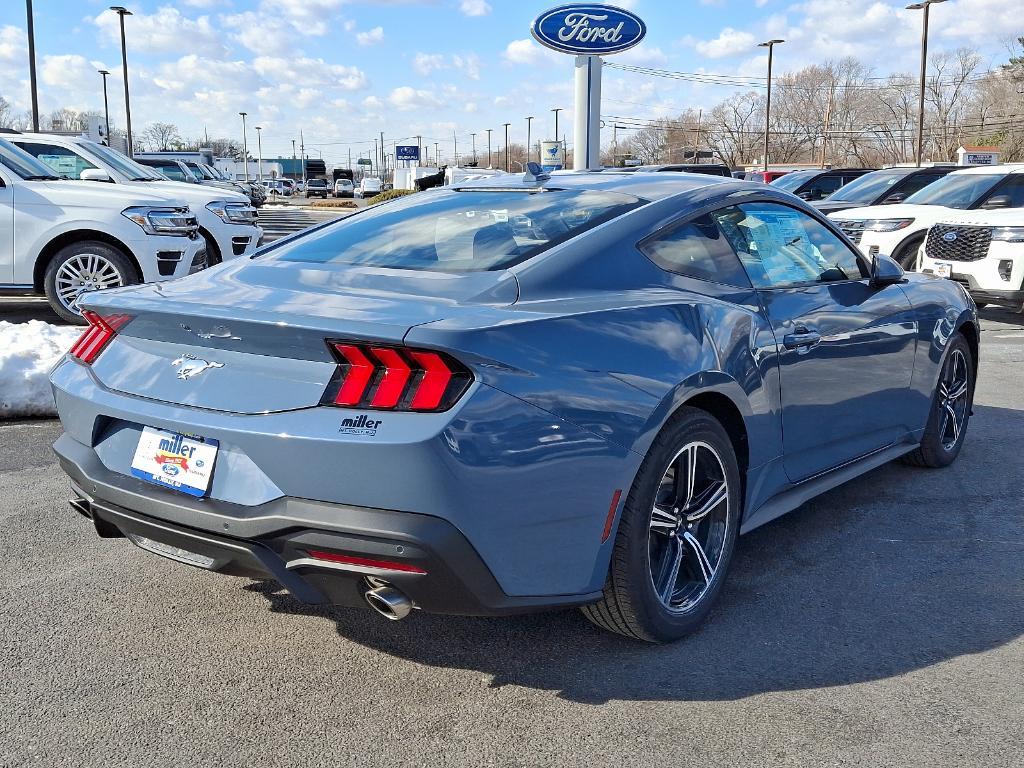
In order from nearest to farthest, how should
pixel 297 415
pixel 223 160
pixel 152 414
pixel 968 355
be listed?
1. pixel 297 415
2. pixel 152 414
3. pixel 968 355
4. pixel 223 160

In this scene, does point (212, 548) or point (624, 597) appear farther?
point (624, 597)

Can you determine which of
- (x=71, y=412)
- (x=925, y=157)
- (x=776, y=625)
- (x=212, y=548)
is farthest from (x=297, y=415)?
(x=925, y=157)

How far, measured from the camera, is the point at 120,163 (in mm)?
12797

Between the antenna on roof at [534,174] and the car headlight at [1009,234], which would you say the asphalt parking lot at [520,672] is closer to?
the antenna on roof at [534,174]

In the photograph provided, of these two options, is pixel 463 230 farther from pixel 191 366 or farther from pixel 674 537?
pixel 674 537

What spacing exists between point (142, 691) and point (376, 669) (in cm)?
68

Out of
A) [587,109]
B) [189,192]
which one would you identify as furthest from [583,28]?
[189,192]

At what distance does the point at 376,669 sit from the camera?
3062 millimetres

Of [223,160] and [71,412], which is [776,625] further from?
[223,160]

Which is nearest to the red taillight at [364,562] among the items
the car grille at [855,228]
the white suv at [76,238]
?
the white suv at [76,238]

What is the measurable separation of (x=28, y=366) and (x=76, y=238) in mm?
3758

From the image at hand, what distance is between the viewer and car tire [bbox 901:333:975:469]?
5117mm

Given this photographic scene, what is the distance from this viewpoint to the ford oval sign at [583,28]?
18469 millimetres

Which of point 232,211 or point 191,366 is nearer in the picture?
point 191,366
